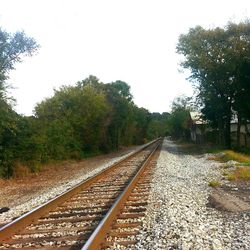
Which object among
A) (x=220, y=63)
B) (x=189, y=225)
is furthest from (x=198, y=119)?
(x=189, y=225)

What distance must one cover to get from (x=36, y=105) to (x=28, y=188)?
74.7ft

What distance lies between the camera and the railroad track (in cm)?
692

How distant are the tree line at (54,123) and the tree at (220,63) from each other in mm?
10768

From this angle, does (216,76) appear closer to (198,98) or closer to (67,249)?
(198,98)

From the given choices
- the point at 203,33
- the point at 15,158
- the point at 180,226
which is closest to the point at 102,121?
the point at 203,33

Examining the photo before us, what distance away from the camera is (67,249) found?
655 cm

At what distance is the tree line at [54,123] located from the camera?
2130 cm

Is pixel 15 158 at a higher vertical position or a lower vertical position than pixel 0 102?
lower

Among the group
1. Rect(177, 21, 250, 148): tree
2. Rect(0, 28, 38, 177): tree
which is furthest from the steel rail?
Rect(177, 21, 250, 148): tree

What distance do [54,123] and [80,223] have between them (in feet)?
80.1

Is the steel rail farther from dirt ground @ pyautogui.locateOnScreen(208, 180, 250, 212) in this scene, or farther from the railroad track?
dirt ground @ pyautogui.locateOnScreen(208, 180, 250, 212)

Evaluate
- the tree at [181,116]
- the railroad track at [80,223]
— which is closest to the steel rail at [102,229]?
the railroad track at [80,223]

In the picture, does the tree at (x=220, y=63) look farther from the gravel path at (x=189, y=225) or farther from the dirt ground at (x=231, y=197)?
the gravel path at (x=189, y=225)

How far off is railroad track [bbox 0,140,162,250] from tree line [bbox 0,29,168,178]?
962 centimetres
